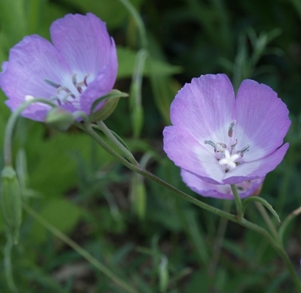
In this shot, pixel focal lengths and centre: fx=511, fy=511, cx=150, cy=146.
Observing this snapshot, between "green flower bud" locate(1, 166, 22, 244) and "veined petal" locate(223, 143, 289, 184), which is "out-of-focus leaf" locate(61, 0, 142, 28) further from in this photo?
"green flower bud" locate(1, 166, 22, 244)

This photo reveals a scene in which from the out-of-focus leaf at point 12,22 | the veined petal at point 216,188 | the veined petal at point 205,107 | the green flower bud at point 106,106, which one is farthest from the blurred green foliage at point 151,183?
the green flower bud at point 106,106

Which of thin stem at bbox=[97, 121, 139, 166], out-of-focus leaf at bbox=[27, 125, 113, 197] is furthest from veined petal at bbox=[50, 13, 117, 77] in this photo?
out-of-focus leaf at bbox=[27, 125, 113, 197]

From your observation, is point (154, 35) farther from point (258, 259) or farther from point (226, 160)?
point (226, 160)

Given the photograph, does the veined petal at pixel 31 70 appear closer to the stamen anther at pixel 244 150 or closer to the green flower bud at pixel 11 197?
the green flower bud at pixel 11 197

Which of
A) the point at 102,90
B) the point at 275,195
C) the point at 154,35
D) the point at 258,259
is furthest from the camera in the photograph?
the point at 154,35

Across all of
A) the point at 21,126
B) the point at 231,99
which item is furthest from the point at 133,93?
the point at 231,99

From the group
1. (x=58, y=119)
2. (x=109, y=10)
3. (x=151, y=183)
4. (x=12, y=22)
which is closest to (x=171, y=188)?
(x=58, y=119)

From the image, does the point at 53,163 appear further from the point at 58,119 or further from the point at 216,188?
the point at 58,119

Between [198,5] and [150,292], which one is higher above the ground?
[198,5]
